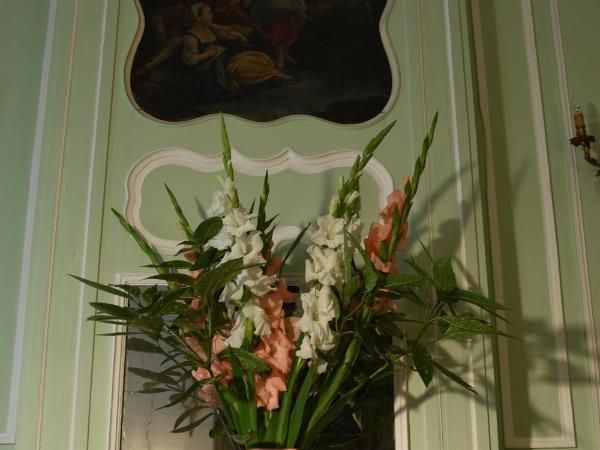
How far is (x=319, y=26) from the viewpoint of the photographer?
248cm

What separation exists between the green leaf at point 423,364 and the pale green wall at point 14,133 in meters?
1.31

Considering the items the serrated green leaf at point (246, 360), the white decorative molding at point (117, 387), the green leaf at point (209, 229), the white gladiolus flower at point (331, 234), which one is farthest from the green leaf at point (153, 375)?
the white gladiolus flower at point (331, 234)

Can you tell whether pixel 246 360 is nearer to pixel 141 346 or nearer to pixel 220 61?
pixel 141 346

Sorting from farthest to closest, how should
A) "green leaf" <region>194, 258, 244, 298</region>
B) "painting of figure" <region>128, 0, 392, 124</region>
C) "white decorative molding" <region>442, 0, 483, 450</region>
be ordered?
"painting of figure" <region>128, 0, 392, 124</region>
"white decorative molding" <region>442, 0, 483, 450</region>
"green leaf" <region>194, 258, 244, 298</region>

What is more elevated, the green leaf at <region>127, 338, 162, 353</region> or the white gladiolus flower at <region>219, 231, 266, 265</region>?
the white gladiolus flower at <region>219, 231, 266, 265</region>

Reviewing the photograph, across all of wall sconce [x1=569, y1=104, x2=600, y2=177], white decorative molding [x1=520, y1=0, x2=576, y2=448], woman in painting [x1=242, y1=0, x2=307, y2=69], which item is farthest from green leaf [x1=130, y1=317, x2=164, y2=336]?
wall sconce [x1=569, y1=104, x2=600, y2=177]

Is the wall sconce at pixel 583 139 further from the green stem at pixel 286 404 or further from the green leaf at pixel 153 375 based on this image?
the green leaf at pixel 153 375

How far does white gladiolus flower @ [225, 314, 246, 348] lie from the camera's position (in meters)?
1.75

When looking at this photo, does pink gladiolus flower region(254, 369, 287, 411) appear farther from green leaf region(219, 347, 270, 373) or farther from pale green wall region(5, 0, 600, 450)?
pale green wall region(5, 0, 600, 450)

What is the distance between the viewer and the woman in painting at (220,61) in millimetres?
2418

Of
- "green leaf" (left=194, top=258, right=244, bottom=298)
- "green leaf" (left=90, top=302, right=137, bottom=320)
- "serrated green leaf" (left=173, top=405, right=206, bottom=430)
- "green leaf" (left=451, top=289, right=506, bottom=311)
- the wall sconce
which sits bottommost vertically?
"serrated green leaf" (left=173, top=405, right=206, bottom=430)

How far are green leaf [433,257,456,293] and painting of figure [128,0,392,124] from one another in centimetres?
70

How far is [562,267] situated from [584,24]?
0.86 meters

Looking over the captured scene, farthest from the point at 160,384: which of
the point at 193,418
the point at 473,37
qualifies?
the point at 473,37
